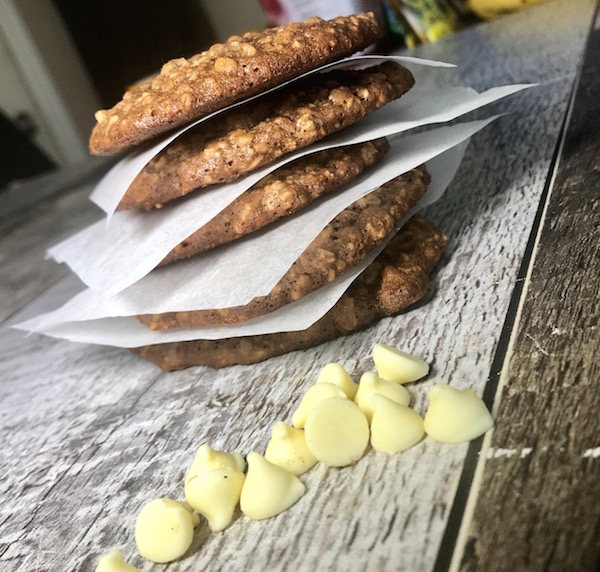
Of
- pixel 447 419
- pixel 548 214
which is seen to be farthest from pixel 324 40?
pixel 447 419

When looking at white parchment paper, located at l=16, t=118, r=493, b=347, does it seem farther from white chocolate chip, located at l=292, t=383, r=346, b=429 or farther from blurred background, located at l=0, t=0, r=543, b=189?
blurred background, located at l=0, t=0, r=543, b=189

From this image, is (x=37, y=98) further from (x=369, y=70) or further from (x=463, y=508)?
(x=463, y=508)

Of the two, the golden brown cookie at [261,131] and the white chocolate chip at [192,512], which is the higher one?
the golden brown cookie at [261,131]

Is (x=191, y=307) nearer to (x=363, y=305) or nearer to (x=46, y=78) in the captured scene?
(x=363, y=305)

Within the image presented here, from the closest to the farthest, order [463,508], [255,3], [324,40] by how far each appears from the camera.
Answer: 1. [463,508]
2. [324,40]
3. [255,3]

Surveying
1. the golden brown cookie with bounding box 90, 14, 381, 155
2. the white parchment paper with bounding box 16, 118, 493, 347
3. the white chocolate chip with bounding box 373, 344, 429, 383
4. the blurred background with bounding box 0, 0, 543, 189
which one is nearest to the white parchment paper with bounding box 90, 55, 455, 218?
the golden brown cookie with bounding box 90, 14, 381, 155

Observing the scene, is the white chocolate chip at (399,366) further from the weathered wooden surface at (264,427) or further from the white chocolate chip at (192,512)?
the white chocolate chip at (192,512)

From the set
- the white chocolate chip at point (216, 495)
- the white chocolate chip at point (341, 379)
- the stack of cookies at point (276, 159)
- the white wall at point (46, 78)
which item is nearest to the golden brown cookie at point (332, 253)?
the stack of cookies at point (276, 159)
